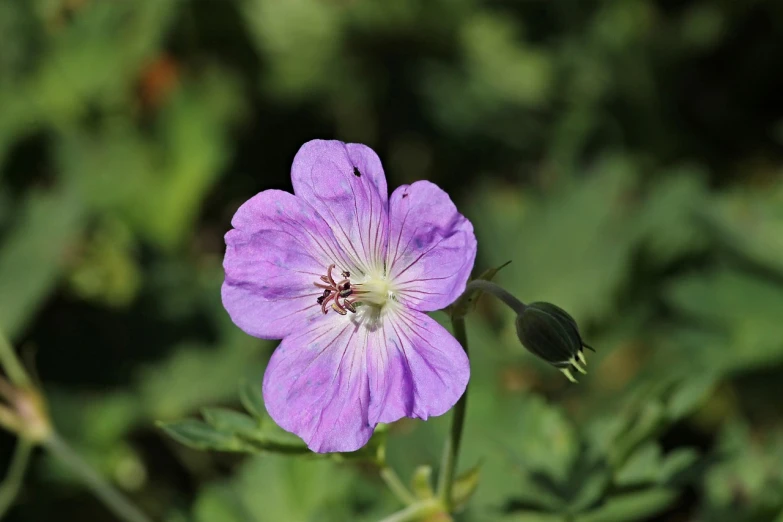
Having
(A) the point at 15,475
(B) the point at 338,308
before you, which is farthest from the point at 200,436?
(A) the point at 15,475

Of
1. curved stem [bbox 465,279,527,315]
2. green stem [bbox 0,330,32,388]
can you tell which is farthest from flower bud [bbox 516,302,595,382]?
green stem [bbox 0,330,32,388]

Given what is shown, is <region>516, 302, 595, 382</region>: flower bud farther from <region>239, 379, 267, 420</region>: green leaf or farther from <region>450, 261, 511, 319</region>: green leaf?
<region>239, 379, 267, 420</region>: green leaf

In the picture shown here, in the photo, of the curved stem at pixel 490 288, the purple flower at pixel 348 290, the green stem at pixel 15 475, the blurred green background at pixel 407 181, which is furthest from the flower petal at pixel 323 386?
the green stem at pixel 15 475

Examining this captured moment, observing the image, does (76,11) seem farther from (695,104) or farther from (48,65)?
(695,104)

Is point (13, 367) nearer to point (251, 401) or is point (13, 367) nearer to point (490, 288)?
point (251, 401)

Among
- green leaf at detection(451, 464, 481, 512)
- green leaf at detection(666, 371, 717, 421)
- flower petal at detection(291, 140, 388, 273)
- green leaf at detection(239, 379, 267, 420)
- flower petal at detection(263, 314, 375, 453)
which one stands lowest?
green leaf at detection(451, 464, 481, 512)

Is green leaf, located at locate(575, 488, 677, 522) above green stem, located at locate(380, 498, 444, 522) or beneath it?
beneath
